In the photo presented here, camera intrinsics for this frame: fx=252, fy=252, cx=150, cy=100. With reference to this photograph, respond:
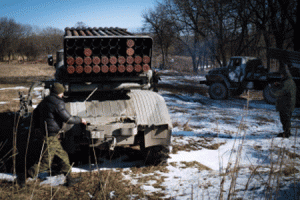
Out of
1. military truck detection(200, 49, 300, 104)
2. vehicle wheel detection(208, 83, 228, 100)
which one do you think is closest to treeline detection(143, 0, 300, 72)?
military truck detection(200, 49, 300, 104)

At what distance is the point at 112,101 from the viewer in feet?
15.1

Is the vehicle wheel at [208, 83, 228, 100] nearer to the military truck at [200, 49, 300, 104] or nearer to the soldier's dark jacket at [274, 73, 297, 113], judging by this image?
the military truck at [200, 49, 300, 104]

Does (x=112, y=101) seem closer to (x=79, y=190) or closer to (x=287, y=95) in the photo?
(x=79, y=190)

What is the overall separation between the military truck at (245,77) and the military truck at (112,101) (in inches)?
362

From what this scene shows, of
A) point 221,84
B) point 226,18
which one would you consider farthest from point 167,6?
point 221,84

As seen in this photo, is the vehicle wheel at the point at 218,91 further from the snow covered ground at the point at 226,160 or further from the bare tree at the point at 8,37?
the bare tree at the point at 8,37

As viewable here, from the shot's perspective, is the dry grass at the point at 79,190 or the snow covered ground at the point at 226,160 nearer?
the snow covered ground at the point at 226,160

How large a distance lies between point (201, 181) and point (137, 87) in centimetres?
218

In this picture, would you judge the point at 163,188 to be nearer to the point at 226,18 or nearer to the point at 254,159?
the point at 254,159

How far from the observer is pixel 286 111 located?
624cm

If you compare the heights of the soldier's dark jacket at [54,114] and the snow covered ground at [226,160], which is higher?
the soldier's dark jacket at [54,114]

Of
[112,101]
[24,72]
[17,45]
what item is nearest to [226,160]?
[112,101]

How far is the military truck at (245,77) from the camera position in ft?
39.2

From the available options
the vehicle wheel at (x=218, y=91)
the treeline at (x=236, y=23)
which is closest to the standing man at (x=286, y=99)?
the vehicle wheel at (x=218, y=91)
